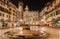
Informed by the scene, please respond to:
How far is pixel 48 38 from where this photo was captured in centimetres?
128

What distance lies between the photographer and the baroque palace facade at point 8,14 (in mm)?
1472

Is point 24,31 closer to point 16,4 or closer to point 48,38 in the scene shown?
point 48,38

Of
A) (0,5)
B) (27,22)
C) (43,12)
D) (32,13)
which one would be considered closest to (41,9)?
(43,12)

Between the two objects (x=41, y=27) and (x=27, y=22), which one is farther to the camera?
(x=41, y=27)

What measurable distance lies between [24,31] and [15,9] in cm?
33

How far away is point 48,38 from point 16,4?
0.58 metres

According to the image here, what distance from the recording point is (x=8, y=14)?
1504mm

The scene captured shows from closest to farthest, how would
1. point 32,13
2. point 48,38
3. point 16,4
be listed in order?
point 48,38 → point 32,13 → point 16,4

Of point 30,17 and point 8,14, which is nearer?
point 30,17

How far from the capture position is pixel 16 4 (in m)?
1.53

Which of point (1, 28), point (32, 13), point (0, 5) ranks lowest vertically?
point (1, 28)

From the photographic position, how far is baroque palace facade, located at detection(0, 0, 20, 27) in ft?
4.83

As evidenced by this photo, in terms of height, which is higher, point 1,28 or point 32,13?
point 32,13

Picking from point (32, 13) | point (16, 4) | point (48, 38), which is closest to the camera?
point (48, 38)
